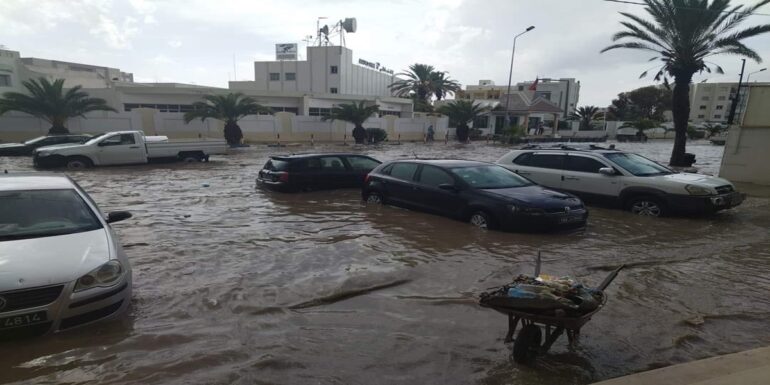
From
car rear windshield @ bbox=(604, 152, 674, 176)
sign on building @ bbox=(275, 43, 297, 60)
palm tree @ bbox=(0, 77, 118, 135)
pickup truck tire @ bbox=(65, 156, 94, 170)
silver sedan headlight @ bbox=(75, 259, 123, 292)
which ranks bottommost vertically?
pickup truck tire @ bbox=(65, 156, 94, 170)

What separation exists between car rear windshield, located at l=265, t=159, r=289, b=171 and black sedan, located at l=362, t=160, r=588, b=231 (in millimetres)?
2927

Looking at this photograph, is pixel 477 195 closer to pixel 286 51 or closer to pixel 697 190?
pixel 697 190

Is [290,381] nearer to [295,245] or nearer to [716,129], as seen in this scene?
[295,245]

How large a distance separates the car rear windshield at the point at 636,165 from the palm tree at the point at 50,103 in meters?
29.7

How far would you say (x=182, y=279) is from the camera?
18.2 feet

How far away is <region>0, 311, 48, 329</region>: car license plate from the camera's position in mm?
3506

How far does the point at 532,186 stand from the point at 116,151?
16363 mm

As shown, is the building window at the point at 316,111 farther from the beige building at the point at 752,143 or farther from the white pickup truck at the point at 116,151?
the beige building at the point at 752,143

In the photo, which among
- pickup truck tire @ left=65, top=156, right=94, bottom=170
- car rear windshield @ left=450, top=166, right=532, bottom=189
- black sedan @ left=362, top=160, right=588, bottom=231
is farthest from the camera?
pickup truck tire @ left=65, top=156, right=94, bottom=170

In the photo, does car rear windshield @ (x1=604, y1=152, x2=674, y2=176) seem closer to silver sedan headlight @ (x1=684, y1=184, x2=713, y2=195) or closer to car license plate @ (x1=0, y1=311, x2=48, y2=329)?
silver sedan headlight @ (x1=684, y1=184, x2=713, y2=195)

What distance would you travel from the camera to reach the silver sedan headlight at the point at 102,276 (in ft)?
12.5

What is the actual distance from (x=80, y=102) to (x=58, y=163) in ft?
43.8

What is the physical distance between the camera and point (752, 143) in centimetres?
1502

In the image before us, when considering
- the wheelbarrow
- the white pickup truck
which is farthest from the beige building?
the white pickup truck
